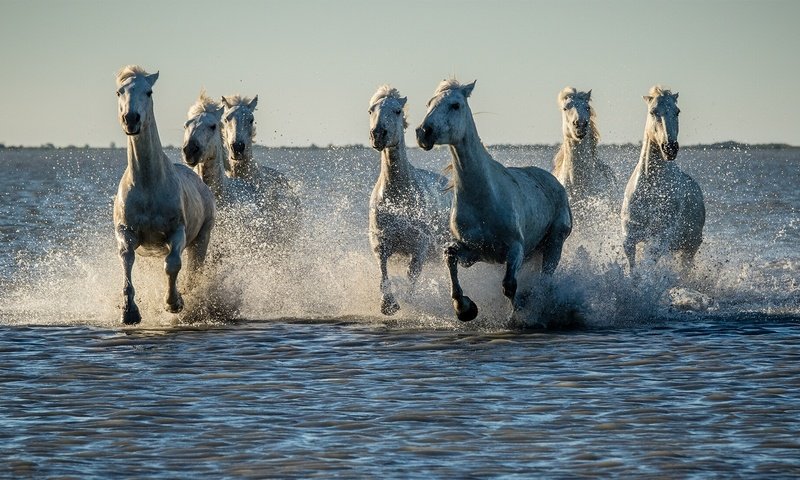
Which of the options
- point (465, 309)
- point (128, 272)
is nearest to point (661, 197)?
point (465, 309)

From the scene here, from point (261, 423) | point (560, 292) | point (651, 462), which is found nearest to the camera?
point (651, 462)

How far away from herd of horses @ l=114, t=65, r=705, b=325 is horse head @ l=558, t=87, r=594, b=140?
2 cm

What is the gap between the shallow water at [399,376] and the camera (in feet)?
25.0

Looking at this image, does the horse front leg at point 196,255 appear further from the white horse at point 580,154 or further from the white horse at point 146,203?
the white horse at point 580,154

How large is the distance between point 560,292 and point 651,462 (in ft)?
16.8

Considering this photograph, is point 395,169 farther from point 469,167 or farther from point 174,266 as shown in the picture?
point 174,266

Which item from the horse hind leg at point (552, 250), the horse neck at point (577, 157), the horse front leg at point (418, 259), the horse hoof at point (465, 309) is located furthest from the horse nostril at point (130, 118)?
the horse neck at point (577, 157)

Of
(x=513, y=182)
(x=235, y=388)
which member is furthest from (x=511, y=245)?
(x=235, y=388)

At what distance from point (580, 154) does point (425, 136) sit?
5150mm

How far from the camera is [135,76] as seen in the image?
12.1 meters

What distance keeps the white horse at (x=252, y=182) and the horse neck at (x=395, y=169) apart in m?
2.49

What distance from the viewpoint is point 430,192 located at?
13.4m

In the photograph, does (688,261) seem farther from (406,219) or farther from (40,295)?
(40,295)

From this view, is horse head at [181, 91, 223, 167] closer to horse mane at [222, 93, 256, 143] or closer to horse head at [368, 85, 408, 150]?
horse mane at [222, 93, 256, 143]
